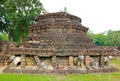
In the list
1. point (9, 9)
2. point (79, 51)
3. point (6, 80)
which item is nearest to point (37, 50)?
point (79, 51)

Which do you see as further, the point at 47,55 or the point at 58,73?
the point at 47,55

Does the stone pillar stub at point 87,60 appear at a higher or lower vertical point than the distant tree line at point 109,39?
lower

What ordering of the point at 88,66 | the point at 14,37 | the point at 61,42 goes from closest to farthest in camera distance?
the point at 88,66
the point at 61,42
the point at 14,37

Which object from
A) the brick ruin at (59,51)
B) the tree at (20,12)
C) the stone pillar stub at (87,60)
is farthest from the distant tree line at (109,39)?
the stone pillar stub at (87,60)

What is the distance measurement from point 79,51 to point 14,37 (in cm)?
1699

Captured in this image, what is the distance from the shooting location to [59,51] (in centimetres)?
1103

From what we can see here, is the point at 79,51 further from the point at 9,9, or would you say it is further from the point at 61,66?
the point at 9,9

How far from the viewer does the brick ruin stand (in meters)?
10.9

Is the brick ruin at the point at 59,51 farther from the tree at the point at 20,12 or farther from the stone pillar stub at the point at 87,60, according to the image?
the tree at the point at 20,12

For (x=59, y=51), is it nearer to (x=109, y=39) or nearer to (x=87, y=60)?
(x=87, y=60)

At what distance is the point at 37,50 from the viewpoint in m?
11.0

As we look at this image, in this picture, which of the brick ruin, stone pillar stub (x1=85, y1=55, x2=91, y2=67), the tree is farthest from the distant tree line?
stone pillar stub (x1=85, y1=55, x2=91, y2=67)

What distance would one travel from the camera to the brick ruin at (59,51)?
10883 millimetres

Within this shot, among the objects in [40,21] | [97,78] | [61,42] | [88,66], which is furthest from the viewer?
[40,21]
